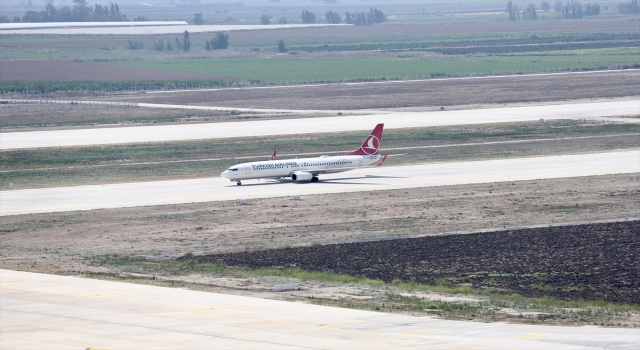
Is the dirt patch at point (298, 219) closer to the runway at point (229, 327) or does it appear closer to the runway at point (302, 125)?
the runway at point (229, 327)

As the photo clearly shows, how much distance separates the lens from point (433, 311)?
39.6 meters

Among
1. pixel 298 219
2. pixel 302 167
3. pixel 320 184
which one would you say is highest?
pixel 298 219

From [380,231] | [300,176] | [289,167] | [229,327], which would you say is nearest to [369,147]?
[300,176]

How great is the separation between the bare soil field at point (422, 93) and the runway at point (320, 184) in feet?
187

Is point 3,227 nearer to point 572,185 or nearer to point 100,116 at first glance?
point 572,185

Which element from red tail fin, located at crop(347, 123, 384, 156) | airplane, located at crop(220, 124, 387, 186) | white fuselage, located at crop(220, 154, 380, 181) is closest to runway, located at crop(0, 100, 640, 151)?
red tail fin, located at crop(347, 123, 384, 156)

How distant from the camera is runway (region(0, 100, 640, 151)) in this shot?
115 meters

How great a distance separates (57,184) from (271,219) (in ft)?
84.6

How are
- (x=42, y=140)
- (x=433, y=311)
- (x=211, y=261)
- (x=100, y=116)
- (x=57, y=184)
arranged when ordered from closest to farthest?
A: 1. (x=433, y=311)
2. (x=211, y=261)
3. (x=57, y=184)
4. (x=42, y=140)
5. (x=100, y=116)

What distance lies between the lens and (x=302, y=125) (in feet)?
414

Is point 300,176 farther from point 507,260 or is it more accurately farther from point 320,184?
point 507,260

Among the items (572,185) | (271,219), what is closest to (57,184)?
(271,219)

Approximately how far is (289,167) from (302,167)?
108 cm

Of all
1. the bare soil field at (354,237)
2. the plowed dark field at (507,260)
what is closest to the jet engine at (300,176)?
the bare soil field at (354,237)
